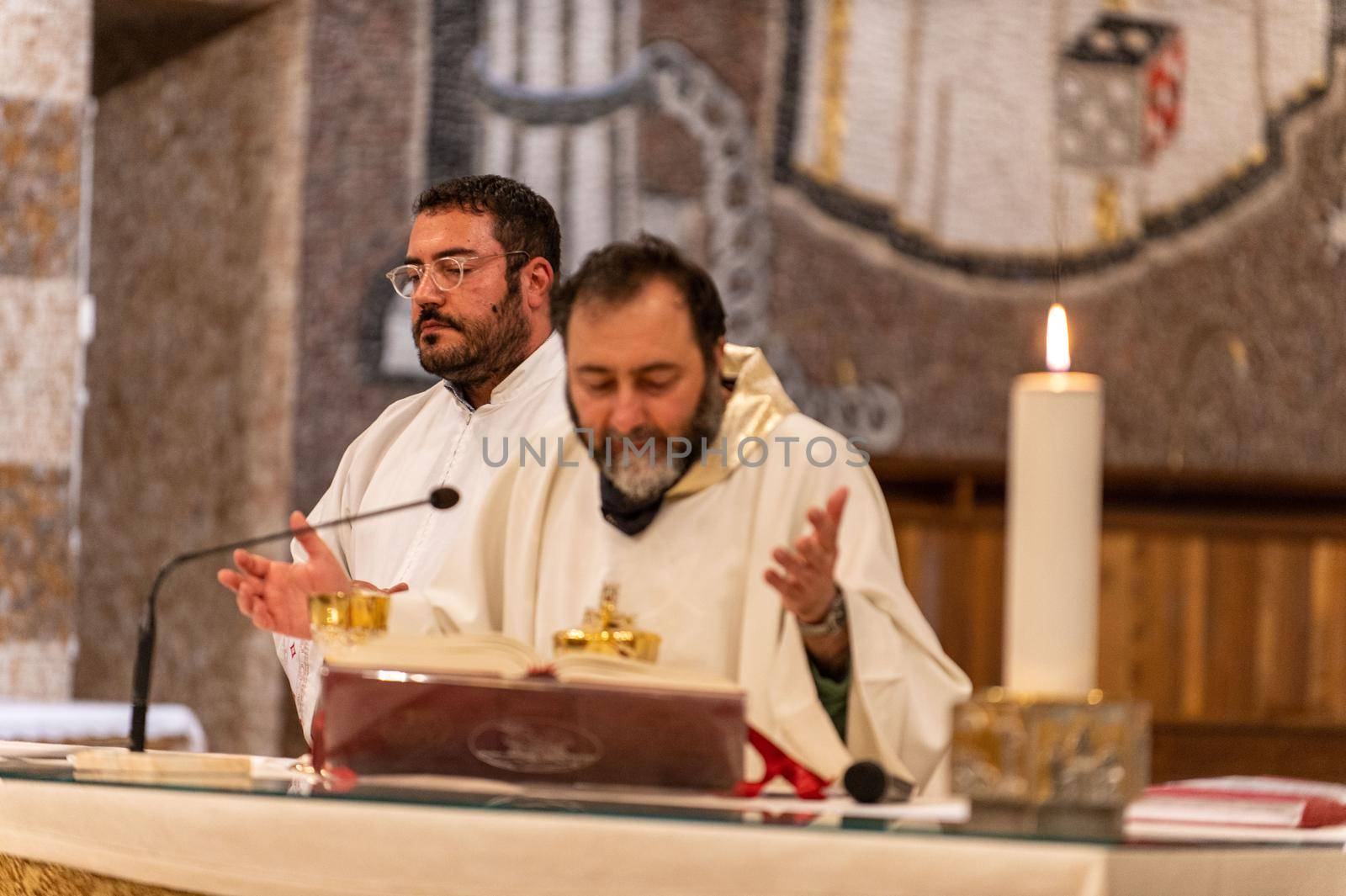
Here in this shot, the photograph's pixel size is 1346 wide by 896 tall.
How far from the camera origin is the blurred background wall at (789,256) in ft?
18.1

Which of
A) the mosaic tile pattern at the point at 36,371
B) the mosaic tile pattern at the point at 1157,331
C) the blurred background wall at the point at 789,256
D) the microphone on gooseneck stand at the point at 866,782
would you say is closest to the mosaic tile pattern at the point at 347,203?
the blurred background wall at the point at 789,256

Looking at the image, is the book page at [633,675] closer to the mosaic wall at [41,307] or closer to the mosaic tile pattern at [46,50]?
the mosaic wall at [41,307]

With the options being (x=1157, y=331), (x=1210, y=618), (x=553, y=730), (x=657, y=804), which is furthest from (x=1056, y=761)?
(x=1210, y=618)

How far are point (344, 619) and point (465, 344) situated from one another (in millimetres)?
608

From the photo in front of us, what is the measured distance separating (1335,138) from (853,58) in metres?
1.93

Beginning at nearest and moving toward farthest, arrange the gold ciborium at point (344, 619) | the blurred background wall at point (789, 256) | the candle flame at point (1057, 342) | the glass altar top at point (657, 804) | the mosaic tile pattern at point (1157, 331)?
the glass altar top at point (657, 804) → the candle flame at point (1057, 342) → the gold ciborium at point (344, 619) → the blurred background wall at point (789, 256) → the mosaic tile pattern at point (1157, 331)

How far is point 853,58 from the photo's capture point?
20.5ft

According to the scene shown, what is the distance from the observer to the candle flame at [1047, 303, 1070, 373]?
150 cm

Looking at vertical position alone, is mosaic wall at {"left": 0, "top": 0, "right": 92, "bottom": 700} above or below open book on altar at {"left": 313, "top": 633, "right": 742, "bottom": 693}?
above

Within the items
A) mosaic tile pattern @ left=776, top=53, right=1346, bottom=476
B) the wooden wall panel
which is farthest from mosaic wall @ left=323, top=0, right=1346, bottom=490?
the wooden wall panel

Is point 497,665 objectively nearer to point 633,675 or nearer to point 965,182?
point 633,675

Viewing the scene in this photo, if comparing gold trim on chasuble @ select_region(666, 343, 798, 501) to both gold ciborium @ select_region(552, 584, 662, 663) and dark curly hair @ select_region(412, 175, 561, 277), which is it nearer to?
gold ciborium @ select_region(552, 584, 662, 663)

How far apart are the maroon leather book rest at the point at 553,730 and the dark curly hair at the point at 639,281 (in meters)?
0.48

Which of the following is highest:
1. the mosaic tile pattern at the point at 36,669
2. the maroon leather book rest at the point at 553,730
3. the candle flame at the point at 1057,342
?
the candle flame at the point at 1057,342
